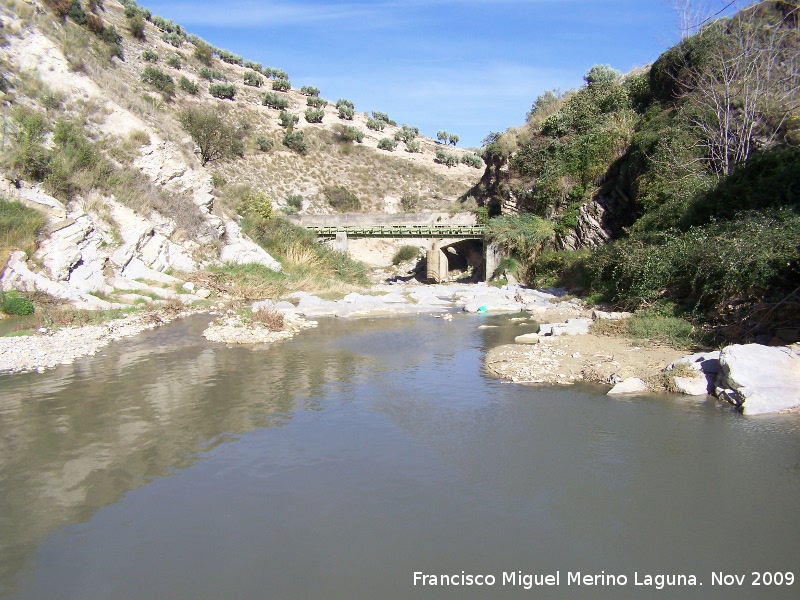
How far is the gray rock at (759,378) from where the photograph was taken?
27.5 ft

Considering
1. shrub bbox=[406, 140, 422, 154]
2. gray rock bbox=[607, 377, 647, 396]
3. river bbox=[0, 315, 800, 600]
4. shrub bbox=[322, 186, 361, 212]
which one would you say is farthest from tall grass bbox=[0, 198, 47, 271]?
shrub bbox=[406, 140, 422, 154]

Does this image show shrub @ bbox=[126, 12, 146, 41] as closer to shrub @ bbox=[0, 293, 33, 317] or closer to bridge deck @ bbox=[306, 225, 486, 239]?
bridge deck @ bbox=[306, 225, 486, 239]

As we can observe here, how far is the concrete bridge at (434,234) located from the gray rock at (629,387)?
2021 cm

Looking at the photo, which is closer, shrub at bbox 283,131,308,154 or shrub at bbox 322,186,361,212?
shrub at bbox 322,186,361,212

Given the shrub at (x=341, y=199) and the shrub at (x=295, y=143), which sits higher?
the shrub at (x=295, y=143)

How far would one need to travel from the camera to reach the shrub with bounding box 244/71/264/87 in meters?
66.2

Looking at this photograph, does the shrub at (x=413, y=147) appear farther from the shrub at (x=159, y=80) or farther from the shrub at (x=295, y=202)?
the shrub at (x=159, y=80)

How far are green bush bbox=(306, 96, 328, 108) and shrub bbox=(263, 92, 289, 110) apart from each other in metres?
5.64

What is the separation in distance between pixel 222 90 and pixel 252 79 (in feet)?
32.2

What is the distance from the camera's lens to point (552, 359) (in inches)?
458

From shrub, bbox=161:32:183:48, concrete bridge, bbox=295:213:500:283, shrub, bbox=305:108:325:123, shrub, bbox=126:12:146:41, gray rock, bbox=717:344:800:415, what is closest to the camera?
gray rock, bbox=717:344:800:415

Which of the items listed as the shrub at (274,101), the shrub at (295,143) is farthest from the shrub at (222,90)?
the shrub at (295,143)

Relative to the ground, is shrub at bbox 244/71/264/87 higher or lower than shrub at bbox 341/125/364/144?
higher

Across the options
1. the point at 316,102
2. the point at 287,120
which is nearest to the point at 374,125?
the point at 316,102
